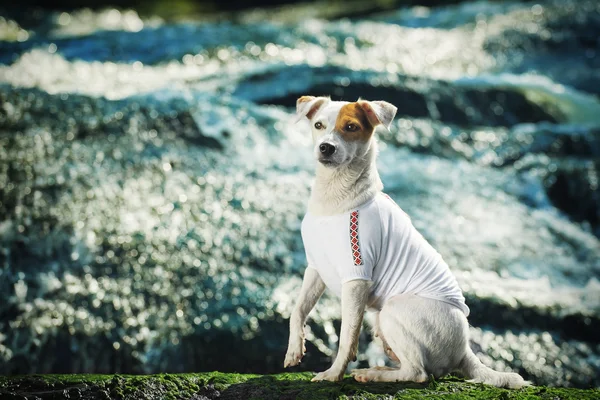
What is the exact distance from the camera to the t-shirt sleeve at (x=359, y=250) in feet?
10.6

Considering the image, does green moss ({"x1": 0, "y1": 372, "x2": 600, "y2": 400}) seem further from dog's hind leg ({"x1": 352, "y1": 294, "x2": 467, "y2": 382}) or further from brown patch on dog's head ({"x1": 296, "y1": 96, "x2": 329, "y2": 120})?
brown patch on dog's head ({"x1": 296, "y1": 96, "x2": 329, "y2": 120})

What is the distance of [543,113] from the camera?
1293 centimetres

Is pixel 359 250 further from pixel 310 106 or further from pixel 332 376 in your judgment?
pixel 310 106

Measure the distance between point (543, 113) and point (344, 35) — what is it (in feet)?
20.3

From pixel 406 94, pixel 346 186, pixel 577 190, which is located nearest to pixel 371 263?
pixel 346 186

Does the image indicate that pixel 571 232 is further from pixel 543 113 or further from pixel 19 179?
pixel 19 179

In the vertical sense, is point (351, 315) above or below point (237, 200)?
below

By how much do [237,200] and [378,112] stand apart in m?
4.22

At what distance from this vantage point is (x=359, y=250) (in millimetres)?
3246

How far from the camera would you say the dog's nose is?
318cm

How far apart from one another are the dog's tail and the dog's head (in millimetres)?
1274

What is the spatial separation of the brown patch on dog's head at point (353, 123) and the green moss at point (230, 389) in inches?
49.6

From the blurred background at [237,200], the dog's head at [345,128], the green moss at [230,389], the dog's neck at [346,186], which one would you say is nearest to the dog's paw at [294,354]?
the green moss at [230,389]

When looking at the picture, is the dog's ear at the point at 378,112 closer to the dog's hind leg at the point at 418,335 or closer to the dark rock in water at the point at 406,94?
the dog's hind leg at the point at 418,335
